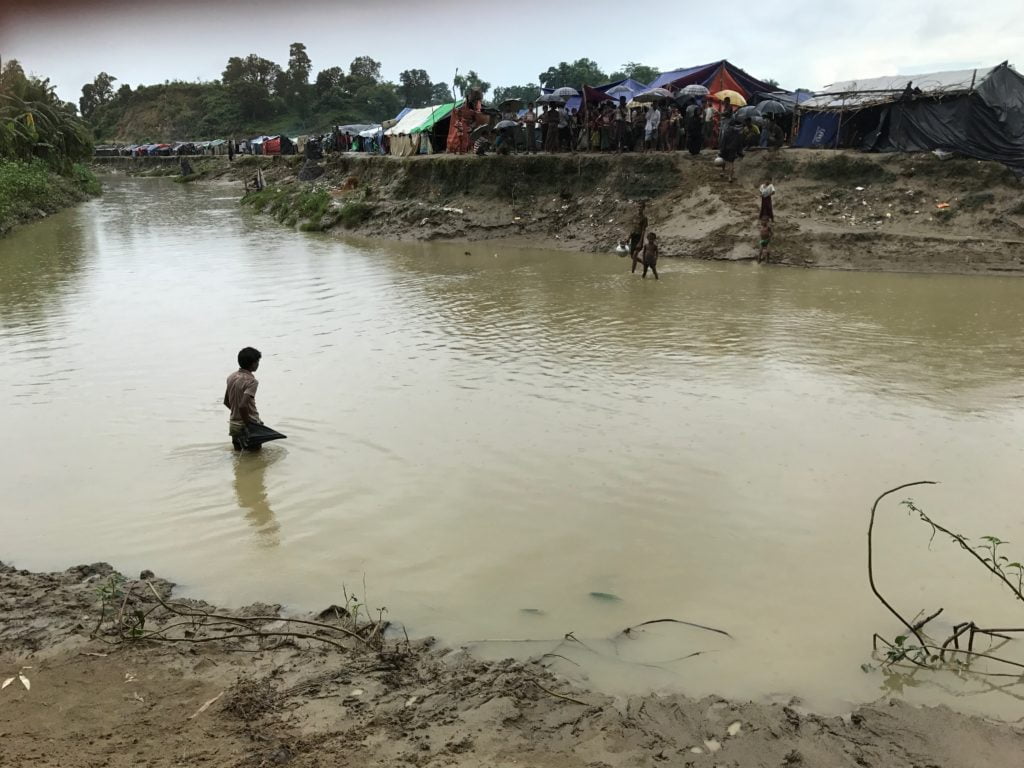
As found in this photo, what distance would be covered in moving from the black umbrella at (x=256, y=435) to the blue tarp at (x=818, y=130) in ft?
58.5

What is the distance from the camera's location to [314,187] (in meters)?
31.7

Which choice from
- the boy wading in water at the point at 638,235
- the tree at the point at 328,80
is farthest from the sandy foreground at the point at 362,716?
the tree at the point at 328,80

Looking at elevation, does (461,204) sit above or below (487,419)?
above

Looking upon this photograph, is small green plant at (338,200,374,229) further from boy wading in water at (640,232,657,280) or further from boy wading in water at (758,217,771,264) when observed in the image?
boy wading in water at (758,217,771,264)

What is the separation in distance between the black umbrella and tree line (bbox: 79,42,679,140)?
7723 centimetres

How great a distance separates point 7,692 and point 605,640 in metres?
2.94

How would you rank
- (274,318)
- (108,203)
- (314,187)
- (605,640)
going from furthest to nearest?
(108,203)
(314,187)
(274,318)
(605,640)

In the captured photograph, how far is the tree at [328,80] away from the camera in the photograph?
9155 centimetres

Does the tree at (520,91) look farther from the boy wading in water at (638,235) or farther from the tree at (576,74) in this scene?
the boy wading in water at (638,235)

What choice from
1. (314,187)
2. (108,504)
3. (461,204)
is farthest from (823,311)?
(314,187)

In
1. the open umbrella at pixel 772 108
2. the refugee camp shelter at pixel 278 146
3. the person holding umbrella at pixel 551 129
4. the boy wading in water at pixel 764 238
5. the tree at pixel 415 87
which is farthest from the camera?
the tree at pixel 415 87

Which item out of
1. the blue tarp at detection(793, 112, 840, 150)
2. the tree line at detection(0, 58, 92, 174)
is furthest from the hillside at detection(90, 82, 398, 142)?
the blue tarp at detection(793, 112, 840, 150)

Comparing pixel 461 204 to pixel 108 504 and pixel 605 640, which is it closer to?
pixel 108 504

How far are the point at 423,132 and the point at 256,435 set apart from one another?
25.2 metres
